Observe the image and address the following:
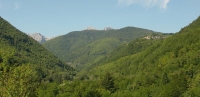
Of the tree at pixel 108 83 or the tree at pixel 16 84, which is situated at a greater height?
the tree at pixel 16 84

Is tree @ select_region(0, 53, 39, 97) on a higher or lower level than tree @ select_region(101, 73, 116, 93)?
higher

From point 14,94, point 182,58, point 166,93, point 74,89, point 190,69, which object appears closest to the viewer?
point 14,94

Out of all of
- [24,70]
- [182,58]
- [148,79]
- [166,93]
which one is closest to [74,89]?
[166,93]

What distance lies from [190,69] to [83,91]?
89.7 metres

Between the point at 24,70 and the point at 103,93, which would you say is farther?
the point at 103,93

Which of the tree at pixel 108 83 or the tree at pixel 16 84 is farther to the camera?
the tree at pixel 108 83

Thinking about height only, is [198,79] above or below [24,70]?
below

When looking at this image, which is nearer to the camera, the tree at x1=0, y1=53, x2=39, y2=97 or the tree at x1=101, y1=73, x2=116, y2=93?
the tree at x1=0, y1=53, x2=39, y2=97

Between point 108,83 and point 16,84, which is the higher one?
point 16,84

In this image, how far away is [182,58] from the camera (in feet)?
652

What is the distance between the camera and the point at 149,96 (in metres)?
106

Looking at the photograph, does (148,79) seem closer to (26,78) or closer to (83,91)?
(83,91)

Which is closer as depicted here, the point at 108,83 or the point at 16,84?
the point at 16,84

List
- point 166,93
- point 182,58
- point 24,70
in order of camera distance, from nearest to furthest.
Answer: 1. point 24,70
2. point 166,93
3. point 182,58
